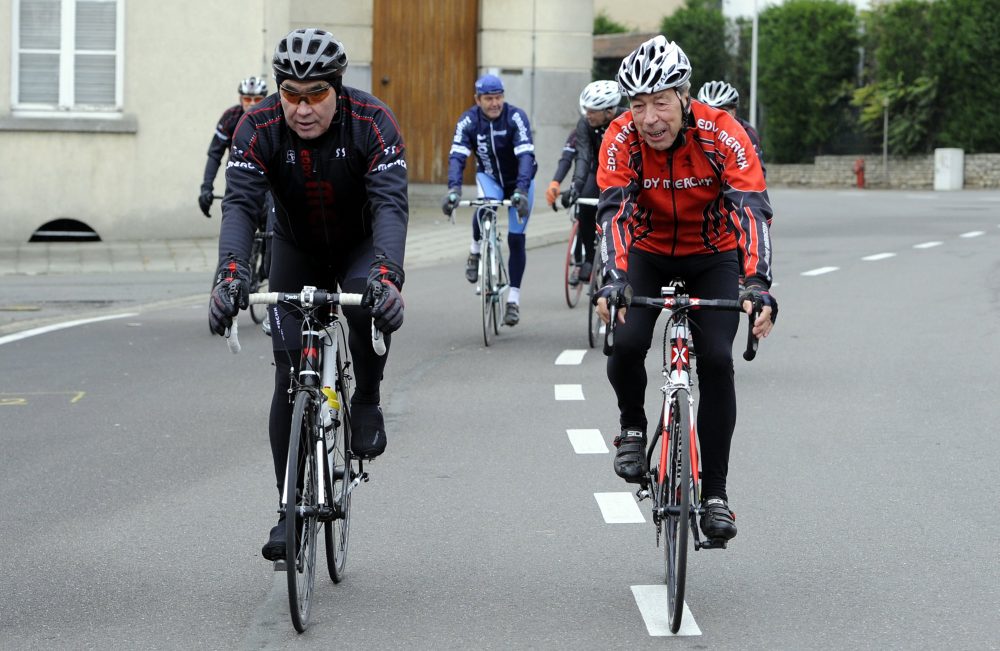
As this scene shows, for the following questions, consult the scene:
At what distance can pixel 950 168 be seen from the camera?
152 feet

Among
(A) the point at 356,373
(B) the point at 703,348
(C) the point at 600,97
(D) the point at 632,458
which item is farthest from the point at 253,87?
(B) the point at 703,348

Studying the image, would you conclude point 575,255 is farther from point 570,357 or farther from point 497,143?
point 570,357

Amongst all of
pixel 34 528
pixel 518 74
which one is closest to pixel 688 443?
pixel 34 528

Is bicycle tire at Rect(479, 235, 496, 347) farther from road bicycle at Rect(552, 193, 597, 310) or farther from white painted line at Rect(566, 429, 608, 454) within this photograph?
white painted line at Rect(566, 429, 608, 454)

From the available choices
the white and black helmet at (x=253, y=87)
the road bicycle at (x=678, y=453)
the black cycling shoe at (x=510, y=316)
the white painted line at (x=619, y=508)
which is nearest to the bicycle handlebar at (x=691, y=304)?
the road bicycle at (x=678, y=453)

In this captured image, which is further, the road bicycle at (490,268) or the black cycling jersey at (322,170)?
the road bicycle at (490,268)

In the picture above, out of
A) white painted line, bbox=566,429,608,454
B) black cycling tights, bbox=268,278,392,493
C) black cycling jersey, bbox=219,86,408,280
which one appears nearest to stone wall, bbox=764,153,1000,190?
white painted line, bbox=566,429,608,454

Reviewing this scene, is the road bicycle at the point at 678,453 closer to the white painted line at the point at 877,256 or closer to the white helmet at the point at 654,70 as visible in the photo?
the white helmet at the point at 654,70

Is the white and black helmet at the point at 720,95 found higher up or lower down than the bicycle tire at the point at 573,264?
higher up

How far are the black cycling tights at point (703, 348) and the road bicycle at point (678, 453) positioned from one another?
0.09 m

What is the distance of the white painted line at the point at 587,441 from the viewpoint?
28.0ft

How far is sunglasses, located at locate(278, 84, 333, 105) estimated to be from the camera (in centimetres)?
562

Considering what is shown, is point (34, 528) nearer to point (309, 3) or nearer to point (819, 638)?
point (819, 638)

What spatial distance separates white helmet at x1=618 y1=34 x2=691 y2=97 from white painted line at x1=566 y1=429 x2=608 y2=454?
315cm
